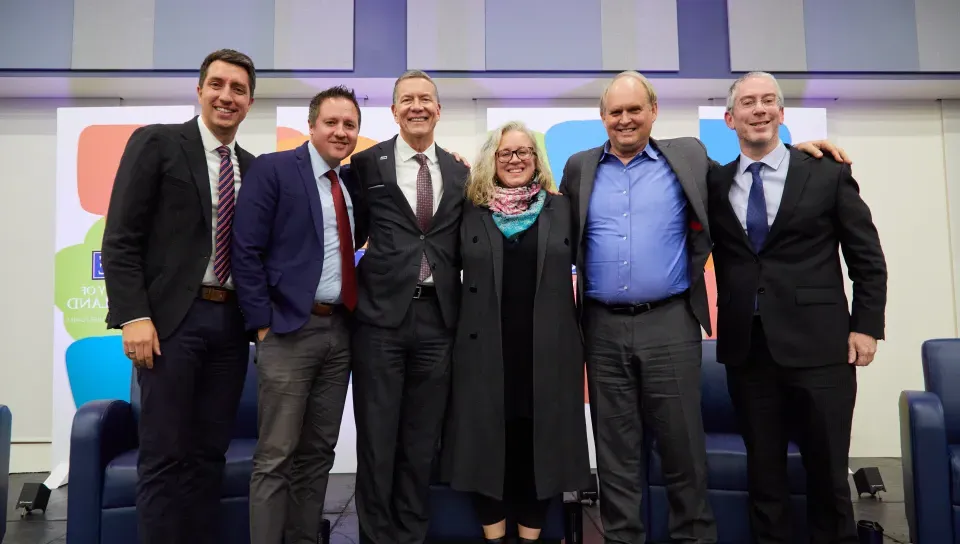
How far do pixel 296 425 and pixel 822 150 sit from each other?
7.82 ft

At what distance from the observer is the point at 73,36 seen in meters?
4.26

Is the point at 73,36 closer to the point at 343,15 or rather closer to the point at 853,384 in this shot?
the point at 343,15

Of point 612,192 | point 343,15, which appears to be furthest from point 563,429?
point 343,15

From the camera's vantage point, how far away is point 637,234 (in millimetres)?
2232

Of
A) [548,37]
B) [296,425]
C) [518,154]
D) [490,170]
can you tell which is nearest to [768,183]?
[518,154]

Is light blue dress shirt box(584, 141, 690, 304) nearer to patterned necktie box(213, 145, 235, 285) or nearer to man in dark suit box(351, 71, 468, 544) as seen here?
man in dark suit box(351, 71, 468, 544)

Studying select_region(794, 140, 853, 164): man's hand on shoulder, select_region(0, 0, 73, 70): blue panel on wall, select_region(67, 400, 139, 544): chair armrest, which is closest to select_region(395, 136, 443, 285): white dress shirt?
select_region(794, 140, 853, 164): man's hand on shoulder

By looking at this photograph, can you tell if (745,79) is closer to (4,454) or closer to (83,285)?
(4,454)

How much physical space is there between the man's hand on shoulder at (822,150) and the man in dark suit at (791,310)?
0.08 ft

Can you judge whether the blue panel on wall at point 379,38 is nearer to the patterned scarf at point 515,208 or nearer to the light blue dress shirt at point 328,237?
the light blue dress shirt at point 328,237

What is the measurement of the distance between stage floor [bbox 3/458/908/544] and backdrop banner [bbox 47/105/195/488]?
0.88 meters

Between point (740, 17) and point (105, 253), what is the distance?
452 centimetres

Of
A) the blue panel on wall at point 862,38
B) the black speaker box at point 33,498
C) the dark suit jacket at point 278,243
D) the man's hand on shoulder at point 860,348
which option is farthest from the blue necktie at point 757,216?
the black speaker box at point 33,498

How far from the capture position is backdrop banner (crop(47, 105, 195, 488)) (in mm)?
4117
